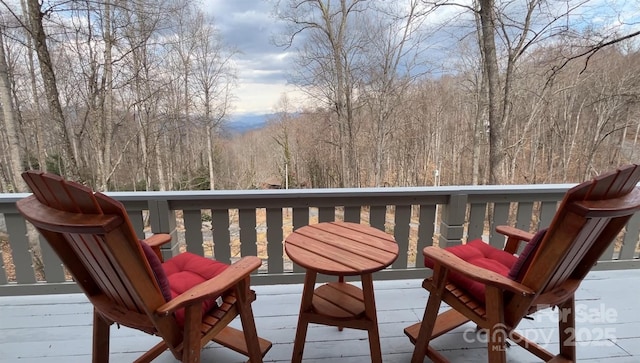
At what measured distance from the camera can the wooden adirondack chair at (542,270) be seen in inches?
40.1

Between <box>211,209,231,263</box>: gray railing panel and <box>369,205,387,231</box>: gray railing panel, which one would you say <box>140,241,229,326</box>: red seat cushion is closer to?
<box>211,209,231,263</box>: gray railing panel

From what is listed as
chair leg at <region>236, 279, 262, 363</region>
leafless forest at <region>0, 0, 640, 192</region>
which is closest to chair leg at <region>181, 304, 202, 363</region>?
chair leg at <region>236, 279, 262, 363</region>

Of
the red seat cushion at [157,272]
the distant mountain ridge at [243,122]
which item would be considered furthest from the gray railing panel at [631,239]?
the distant mountain ridge at [243,122]

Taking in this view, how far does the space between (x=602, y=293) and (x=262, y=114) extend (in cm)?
1037

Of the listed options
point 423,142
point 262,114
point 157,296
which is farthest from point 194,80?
point 157,296

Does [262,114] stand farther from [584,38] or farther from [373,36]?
[584,38]

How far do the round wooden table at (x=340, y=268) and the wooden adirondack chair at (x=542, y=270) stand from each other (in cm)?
24

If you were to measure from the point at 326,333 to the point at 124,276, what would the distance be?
1.14 meters

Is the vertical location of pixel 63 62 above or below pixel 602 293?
above

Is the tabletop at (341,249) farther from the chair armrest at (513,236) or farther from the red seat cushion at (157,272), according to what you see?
the chair armrest at (513,236)

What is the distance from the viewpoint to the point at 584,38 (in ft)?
15.3

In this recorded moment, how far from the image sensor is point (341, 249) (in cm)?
147

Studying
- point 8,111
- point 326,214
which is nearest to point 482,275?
point 326,214

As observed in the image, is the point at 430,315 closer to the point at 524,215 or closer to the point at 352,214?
the point at 352,214
